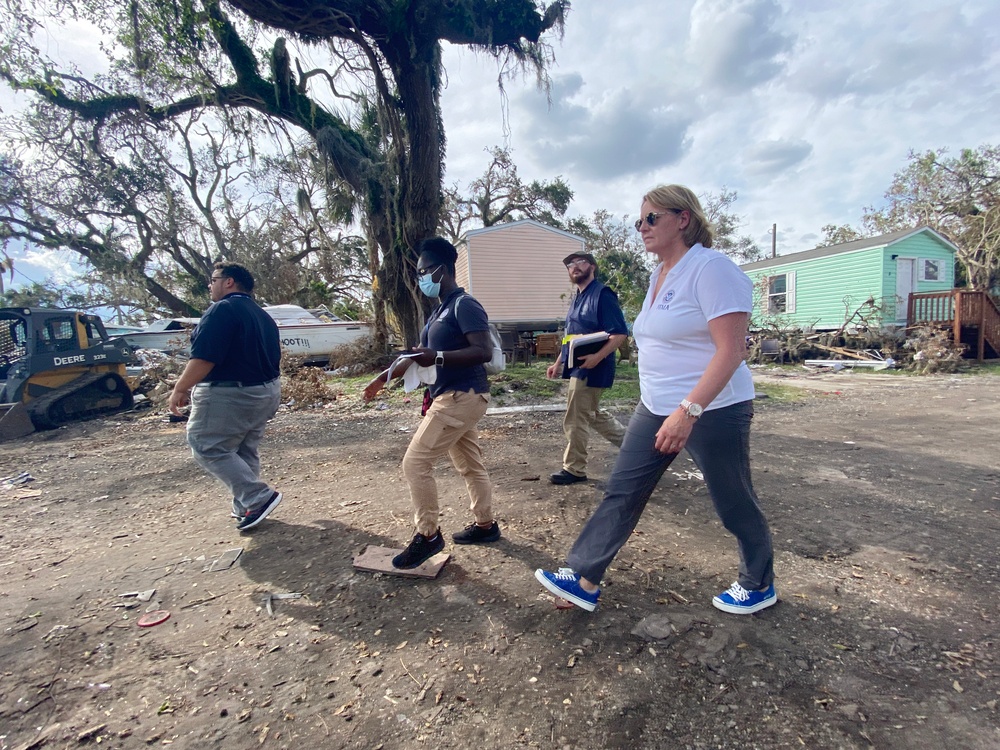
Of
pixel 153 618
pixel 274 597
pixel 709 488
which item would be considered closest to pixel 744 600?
pixel 709 488

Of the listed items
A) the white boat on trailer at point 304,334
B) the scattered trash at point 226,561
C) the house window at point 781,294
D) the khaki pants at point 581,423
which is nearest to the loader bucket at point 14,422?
the white boat on trailer at point 304,334

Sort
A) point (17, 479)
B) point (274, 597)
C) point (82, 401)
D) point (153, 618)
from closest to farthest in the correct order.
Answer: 1. point (153, 618)
2. point (274, 597)
3. point (17, 479)
4. point (82, 401)

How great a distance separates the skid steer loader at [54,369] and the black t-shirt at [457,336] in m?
8.57

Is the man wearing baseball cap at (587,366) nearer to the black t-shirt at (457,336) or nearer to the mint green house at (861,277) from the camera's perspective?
the black t-shirt at (457,336)

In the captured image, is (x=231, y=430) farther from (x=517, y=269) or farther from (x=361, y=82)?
(x=517, y=269)

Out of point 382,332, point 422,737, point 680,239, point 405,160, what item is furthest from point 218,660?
point 382,332

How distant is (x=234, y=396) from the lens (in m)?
3.42

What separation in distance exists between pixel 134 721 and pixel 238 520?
1.97 m

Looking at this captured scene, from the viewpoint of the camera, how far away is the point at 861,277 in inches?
667

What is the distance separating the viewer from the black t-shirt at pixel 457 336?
2805 millimetres

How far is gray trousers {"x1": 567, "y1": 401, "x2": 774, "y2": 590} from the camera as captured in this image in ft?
6.89

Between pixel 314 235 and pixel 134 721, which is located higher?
pixel 314 235

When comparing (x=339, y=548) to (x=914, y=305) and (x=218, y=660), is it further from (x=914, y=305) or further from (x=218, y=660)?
(x=914, y=305)

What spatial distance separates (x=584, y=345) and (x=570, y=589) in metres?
2.11
